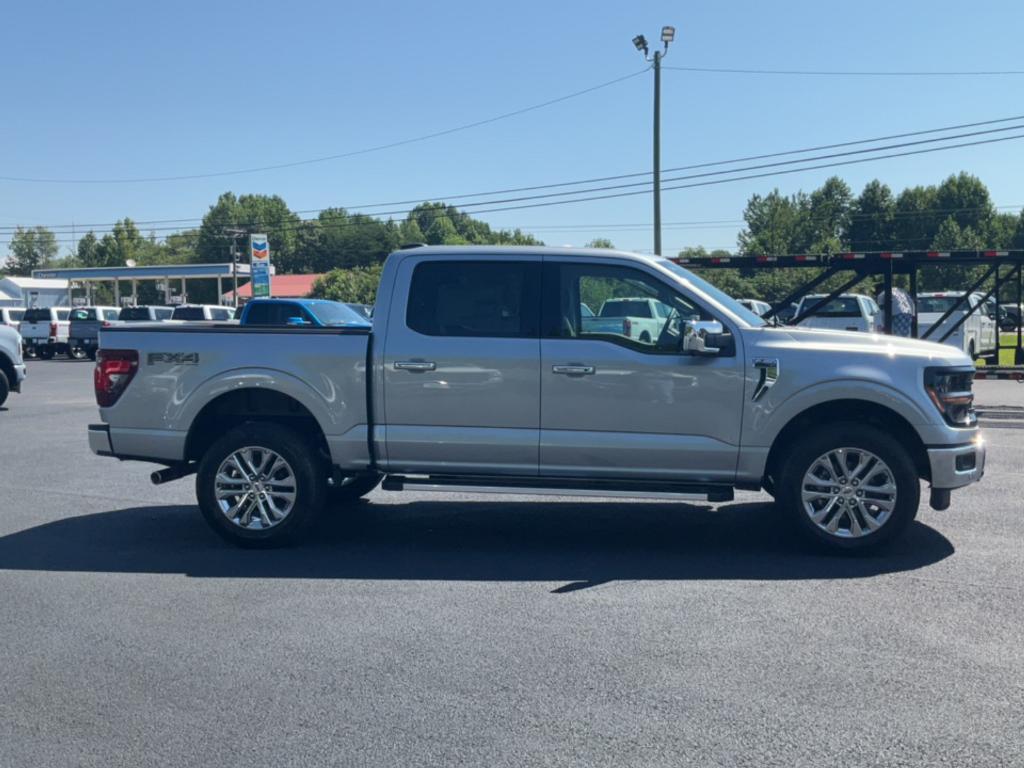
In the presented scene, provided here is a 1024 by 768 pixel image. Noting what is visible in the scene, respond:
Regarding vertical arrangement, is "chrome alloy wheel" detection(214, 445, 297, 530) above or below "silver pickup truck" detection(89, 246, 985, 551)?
below

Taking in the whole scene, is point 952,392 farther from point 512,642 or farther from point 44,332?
point 44,332

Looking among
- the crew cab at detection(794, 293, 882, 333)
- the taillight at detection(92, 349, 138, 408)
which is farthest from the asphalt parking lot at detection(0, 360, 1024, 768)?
the crew cab at detection(794, 293, 882, 333)

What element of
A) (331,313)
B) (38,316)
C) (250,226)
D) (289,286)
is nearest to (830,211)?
(289,286)

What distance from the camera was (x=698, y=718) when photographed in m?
4.30

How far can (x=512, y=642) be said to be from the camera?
17.4ft

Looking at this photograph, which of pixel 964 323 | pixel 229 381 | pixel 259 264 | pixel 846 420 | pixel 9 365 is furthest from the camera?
pixel 259 264

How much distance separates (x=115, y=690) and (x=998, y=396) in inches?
701

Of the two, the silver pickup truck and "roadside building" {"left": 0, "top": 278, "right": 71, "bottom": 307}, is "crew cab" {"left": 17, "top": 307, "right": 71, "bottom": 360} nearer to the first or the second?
the silver pickup truck

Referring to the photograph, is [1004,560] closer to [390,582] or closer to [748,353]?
[748,353]

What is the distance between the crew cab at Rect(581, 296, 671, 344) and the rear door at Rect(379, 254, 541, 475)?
1.29ft

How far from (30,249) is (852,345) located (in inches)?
6901

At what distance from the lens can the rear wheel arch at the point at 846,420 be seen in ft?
23.2

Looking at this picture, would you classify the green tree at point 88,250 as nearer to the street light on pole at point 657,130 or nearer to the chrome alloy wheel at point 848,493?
the street light on pole at point 657,130

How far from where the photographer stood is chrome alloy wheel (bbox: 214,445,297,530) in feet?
24.1
